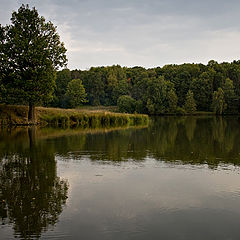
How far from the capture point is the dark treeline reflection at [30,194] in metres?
5.87

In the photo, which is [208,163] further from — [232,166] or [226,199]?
[226,199]

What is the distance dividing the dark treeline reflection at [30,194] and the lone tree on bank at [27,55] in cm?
2240

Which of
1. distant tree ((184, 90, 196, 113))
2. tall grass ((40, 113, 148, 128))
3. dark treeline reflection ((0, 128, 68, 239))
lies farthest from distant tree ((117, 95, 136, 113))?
dark treeline reflection ((0, 128, 68, 239))

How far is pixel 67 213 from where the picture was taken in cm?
634

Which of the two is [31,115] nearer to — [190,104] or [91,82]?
[190,104]

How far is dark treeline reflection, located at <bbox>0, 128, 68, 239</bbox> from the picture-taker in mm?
5867

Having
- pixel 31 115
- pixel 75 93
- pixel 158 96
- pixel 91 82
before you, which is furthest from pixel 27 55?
pixel 91 82

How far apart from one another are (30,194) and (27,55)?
27786 mm

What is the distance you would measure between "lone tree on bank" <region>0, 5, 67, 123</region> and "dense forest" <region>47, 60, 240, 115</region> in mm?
46287

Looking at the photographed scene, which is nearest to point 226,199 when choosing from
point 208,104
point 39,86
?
point 39,86

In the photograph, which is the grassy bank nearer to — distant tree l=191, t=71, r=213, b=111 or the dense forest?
the dense forest

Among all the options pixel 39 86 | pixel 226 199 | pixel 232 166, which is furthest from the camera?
pixel 39 86

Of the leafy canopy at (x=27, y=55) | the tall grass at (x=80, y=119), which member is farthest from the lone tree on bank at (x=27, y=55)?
the tall grass at (x=80, y=119)

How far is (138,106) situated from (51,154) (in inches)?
3040
